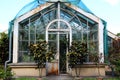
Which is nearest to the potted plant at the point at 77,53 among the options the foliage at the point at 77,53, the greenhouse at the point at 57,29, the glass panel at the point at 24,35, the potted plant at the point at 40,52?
the foliage at the point at 77,53

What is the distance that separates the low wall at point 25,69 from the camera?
67.8ft

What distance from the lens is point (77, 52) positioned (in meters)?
20.0

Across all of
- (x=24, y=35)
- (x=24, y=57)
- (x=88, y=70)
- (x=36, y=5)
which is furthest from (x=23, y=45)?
(x=88, y=70)

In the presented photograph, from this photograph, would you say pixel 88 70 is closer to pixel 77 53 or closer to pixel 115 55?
pixel 77 53

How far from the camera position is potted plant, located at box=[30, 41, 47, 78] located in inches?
778

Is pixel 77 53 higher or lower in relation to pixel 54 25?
lower

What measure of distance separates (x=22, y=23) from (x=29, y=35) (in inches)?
39.2

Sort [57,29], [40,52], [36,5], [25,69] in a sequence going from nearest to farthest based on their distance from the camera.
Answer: [40,52] → [25,69] → [57,29] → [36,5]

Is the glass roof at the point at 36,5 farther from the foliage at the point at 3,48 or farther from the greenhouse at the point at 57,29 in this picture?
the foliage at the point at 3,48

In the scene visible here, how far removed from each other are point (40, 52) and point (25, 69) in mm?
1823

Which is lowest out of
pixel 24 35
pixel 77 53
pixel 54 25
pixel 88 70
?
pixel 88 70

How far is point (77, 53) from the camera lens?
19.9 m

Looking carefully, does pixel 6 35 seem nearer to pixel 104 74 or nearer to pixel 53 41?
pixel 53 41

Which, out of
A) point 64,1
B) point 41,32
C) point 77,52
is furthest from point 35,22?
point 77,52
